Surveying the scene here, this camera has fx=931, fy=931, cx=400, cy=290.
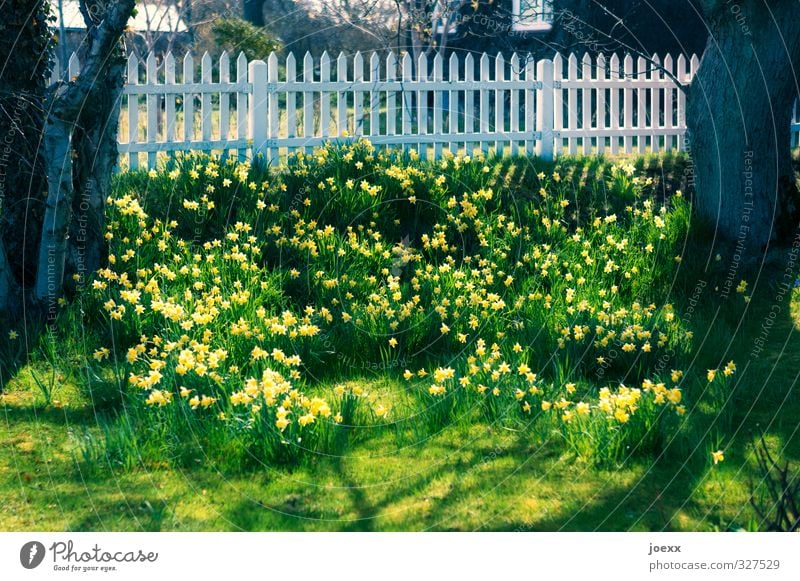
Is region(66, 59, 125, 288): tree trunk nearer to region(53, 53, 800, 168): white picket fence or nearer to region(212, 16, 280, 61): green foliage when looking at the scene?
region(53, 53, 800, 168): white picket fence

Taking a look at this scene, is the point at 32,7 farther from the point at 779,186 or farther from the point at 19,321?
the point at 779,186

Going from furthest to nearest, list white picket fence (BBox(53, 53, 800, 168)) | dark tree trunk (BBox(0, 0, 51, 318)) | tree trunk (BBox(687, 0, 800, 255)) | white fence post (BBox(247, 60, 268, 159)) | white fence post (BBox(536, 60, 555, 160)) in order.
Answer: white fence post (BBox(536, 60, 555, 160)) < white fence post (BBox(247, 60, 268, 159)) < white picket fence (BBox(53, 53, 800, 168)) < tree trunk (BBox(687, 0, 800, 255)) < dark tree trunk (BBox(0, 0, 51, 318))

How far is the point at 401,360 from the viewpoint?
5.51 m

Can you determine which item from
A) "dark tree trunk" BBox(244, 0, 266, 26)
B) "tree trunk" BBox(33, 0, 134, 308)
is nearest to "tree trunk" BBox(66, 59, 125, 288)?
"tree trunk" BBox(33, 0, 134, 308)

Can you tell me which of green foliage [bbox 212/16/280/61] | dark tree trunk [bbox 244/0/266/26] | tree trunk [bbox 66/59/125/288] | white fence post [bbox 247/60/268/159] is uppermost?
dark tree trunk [bbox 244/0/266/26]

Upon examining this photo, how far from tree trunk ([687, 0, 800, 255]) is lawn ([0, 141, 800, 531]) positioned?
32 cm

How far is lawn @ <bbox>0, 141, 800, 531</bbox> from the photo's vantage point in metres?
3.71

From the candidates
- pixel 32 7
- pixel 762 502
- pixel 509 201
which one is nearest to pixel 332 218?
pixel 509 201

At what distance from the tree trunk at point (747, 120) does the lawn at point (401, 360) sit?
1.04 ft

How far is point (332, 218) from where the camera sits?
24.3 ft

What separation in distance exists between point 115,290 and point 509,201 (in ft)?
11.8

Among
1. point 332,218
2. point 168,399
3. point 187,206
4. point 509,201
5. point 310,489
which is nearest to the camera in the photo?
point 310,489

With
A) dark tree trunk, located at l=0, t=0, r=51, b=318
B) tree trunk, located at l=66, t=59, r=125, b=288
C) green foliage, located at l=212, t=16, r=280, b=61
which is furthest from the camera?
green foliage, located at l=212, t=16, r=280, b=61

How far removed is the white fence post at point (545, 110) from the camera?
10.4 meters
